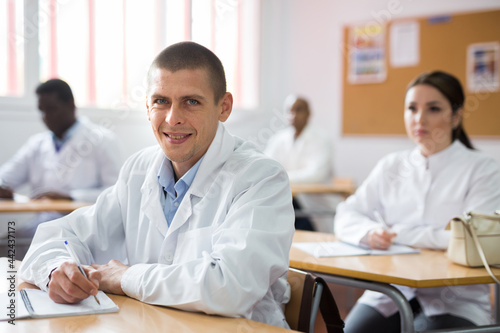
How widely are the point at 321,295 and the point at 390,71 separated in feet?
15.0

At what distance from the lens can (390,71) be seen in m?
5.58

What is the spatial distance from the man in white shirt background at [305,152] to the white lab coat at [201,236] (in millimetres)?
3420

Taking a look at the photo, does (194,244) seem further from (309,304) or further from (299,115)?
(299,115)

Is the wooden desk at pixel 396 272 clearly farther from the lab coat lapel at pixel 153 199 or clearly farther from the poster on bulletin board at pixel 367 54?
the poster on bulletin board at pixel 367 54

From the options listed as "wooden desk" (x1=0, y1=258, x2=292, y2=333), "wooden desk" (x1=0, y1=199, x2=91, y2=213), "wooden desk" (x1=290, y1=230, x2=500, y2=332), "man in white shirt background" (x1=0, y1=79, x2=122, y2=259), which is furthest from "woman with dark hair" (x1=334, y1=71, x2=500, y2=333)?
"man in white shirt background" (x1=0, y1=79, x2=122, y2=259)

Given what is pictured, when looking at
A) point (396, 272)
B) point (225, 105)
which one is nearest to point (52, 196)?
point (225, 105)

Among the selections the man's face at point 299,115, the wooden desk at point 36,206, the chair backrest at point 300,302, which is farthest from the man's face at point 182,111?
the man's face at point 299,115

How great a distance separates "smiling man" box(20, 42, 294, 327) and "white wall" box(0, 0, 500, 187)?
11.1ft

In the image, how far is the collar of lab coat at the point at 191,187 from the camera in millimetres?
1478

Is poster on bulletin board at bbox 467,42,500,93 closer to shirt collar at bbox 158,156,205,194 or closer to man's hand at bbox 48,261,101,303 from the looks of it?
shirt collar at bbox 158,156,205,194

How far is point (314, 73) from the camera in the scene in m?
6.25

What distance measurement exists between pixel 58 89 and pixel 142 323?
2.91 meters

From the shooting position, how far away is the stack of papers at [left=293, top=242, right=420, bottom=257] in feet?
6.53

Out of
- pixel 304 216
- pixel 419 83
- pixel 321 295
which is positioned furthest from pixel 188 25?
pixel 321 295
